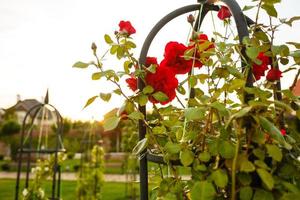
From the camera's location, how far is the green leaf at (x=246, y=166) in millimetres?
560

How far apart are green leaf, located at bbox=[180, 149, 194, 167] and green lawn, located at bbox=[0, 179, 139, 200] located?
5.21m

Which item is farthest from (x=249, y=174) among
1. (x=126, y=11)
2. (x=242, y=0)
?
(x=126, y=11)

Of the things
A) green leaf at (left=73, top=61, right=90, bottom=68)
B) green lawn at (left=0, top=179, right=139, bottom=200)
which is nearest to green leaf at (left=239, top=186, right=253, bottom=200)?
green leaf at (left=73, top=61, right=90, bottom=68)

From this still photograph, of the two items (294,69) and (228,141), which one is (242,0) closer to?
(294,69)

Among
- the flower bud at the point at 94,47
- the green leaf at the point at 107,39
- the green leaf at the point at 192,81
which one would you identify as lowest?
the green leaf at the point at 192,81

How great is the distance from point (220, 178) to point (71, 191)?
6254 millimetres

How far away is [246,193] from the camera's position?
0.58 meters

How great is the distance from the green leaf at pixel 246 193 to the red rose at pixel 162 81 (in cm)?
30

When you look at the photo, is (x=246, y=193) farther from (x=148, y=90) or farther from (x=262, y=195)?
(x=148, y=90)

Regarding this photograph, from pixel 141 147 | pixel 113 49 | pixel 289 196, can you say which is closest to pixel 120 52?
pixel 113 49

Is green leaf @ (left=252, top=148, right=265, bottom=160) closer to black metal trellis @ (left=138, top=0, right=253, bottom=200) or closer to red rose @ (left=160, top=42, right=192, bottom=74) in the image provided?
black metal trellis @ (left=138, top=0, right=253, bottom=200)

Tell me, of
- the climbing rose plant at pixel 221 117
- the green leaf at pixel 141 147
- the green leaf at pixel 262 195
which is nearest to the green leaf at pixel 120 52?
the climbing rose plant at pixel 221 117

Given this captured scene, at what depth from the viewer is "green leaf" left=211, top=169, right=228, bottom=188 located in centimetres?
58

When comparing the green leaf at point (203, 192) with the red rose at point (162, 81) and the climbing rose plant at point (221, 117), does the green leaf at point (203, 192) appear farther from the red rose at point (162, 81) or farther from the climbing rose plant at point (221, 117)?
the red rose at point (162, 81)
